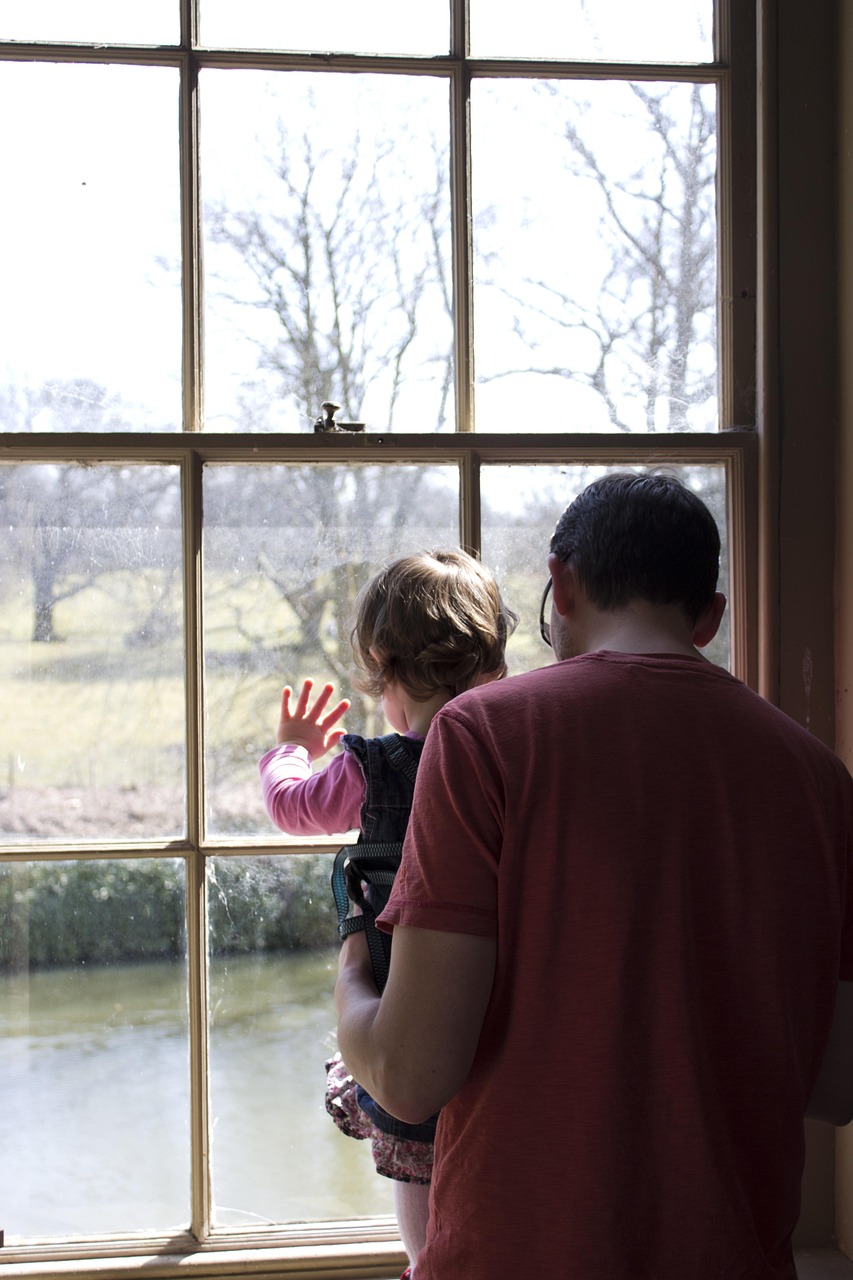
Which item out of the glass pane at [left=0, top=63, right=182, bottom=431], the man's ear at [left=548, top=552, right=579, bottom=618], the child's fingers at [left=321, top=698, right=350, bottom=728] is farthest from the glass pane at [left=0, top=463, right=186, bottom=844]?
the man's ear at [left=548, top=552, right=579, bottom=618]

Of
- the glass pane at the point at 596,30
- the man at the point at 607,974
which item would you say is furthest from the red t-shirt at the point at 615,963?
the glass pane at the point at 596,30

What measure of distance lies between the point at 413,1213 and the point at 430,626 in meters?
0.72

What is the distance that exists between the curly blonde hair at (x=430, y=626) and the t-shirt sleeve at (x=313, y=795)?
134 millimetres

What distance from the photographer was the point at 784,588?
153 centimetres

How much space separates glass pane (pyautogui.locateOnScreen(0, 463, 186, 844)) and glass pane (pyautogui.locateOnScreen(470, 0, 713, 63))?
0.85 metres

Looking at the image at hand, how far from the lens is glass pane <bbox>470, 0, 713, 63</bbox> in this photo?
1.56 m

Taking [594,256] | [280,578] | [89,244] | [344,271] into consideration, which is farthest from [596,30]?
[280,578]

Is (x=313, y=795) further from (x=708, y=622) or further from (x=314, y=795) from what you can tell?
(x=708, y=622)

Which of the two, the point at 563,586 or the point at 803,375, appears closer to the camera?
the point at 563,586

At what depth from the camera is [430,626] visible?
1238 millimetres

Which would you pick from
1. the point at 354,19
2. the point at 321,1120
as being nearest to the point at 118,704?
the point at 321,1120

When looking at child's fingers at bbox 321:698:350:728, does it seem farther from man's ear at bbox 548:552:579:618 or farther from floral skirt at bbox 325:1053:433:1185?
man's ear at bbox 548:552:579:618

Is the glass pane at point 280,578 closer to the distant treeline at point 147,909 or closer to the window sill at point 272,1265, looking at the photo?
the distant treeline at point 147,909

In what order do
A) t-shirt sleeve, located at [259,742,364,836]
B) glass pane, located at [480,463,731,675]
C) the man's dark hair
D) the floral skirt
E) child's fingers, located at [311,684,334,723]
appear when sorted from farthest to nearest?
glass pane, located at [480,463,731,675]
child's fingers, located at [311,684,334,723]
t-shirt sleeve, located at [259,742,364,836]
the floral skirt
the man's dark hair
